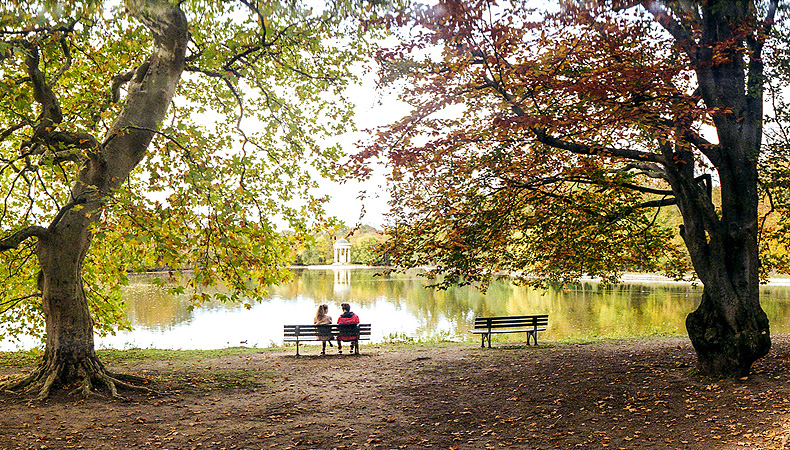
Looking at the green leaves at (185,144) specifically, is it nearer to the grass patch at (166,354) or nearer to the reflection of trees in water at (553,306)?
the grass patch at (166,354)

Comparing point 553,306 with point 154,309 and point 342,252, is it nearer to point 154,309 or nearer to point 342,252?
point 154,309

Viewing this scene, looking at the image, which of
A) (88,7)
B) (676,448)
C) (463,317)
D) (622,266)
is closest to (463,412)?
(676,448)

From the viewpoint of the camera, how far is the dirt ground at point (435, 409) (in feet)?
19.3

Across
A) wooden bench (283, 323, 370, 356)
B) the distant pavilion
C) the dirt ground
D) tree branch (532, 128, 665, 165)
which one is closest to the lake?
wooden bench (283, 323, 370, 356)

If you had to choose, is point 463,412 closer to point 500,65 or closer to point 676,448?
point 676,448

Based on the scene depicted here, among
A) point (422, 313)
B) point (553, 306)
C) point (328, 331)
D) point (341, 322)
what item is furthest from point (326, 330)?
point (553, 306)

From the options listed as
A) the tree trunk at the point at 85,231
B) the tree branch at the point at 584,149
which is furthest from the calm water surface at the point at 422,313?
the tree branch at the point at 584,149

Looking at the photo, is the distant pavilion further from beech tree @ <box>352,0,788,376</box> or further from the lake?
beech tree @ <box>352,0,788,376</box>

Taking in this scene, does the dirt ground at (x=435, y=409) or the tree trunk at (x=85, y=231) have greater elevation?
the tree trunk at (x=85, y=231)

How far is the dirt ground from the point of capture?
589cm

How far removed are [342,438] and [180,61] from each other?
20.6 feet

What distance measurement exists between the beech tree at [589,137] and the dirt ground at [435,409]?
4.76 ft

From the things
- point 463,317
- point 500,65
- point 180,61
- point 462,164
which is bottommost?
point 463,317

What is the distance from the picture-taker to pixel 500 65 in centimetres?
671
